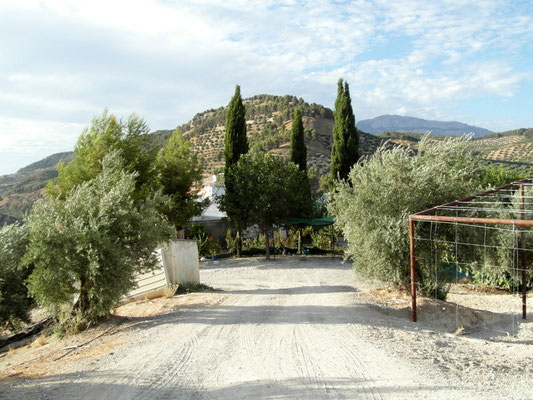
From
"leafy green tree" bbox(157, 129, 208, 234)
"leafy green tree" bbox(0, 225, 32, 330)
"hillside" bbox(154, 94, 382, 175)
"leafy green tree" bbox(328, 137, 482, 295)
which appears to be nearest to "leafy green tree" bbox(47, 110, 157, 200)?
"leafy green tree" bbox(157, 129, 208, 234)

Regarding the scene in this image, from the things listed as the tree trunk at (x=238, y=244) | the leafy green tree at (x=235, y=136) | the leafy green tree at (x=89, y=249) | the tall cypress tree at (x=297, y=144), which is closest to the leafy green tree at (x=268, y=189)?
the leafy green tree at (x=235, y=136)

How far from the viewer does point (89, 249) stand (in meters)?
9.96

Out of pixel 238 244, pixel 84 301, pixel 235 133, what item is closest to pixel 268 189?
pixel 238 244

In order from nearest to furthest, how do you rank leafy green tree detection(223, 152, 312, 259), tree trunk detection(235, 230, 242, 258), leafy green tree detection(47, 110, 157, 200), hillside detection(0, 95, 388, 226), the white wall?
the white wall < leafy green tree detection(47, 110, 157, 200) < leafy green tree detection(223, 152, 312, 259) < tree trunk detection(235, 230, 242, 258) < hillside detection(0, 95, 388, 226)

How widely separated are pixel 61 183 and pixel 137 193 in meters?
3.27

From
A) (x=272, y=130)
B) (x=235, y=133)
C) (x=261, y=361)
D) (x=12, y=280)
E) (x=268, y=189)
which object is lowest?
(x=261, y=361)

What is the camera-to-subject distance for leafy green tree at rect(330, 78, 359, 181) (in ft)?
88.2

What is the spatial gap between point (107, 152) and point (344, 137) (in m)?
15.0

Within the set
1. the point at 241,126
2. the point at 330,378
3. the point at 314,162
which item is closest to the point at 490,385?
the point at 330,378

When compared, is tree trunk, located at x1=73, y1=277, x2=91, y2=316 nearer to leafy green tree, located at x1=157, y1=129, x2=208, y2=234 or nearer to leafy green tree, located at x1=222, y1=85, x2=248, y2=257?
leafy green tree, located at x1=157, y1=129, x2=208, y2=234

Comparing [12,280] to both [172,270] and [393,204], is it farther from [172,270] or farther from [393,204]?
[393,204]

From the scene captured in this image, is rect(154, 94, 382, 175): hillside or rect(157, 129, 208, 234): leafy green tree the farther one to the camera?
rect(154, 94, 382, 175): hillside

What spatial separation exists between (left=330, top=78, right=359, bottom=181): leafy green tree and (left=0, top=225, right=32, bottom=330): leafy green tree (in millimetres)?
18841

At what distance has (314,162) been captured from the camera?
48.7 meters
